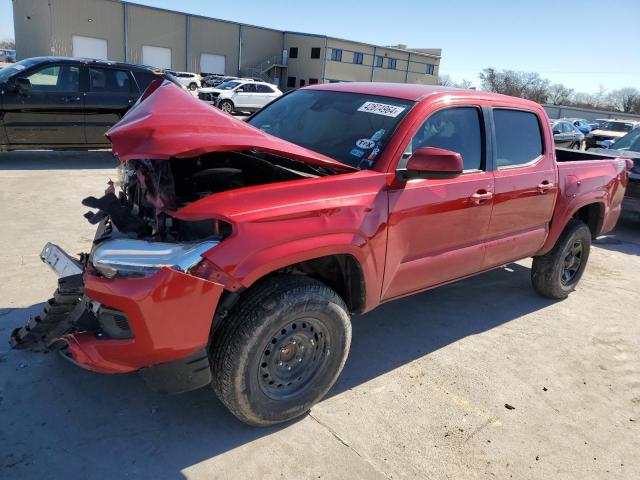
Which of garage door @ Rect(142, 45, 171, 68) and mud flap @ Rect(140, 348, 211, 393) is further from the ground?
garage door @ Rect(142, 45, 171, 68)

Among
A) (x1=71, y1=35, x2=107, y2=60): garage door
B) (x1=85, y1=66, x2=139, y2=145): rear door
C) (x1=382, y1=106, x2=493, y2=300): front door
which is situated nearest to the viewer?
(x1=382, y1=106, x2=493, y2=300): front door

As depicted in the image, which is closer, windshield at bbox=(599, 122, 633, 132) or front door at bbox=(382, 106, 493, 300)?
front door at bbox=(382, 106, 493, 300)

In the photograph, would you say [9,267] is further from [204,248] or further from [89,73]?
[89,73]

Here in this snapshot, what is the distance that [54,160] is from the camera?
9.73 metres

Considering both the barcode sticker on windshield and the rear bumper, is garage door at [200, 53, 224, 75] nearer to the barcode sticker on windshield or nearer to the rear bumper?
the barcode sticker on windshield

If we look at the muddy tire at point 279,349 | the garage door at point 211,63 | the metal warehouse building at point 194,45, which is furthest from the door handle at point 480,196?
the garage door at point 211,63

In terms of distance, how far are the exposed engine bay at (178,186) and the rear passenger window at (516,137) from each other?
1.74 m

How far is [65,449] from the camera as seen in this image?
2.55 metres

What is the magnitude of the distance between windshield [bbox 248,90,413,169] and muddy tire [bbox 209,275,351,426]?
3.12 ft

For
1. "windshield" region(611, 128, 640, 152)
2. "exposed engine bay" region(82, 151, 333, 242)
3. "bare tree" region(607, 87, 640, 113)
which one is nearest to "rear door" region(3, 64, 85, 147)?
"exposed engine bay" region(82, 151, 333, 242)

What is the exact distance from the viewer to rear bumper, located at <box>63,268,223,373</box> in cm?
223

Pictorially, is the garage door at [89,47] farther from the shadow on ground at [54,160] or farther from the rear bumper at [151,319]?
the rear bumper at [151,319]

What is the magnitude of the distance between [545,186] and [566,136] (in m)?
15.1

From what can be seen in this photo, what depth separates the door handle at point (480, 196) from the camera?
3.60 m
